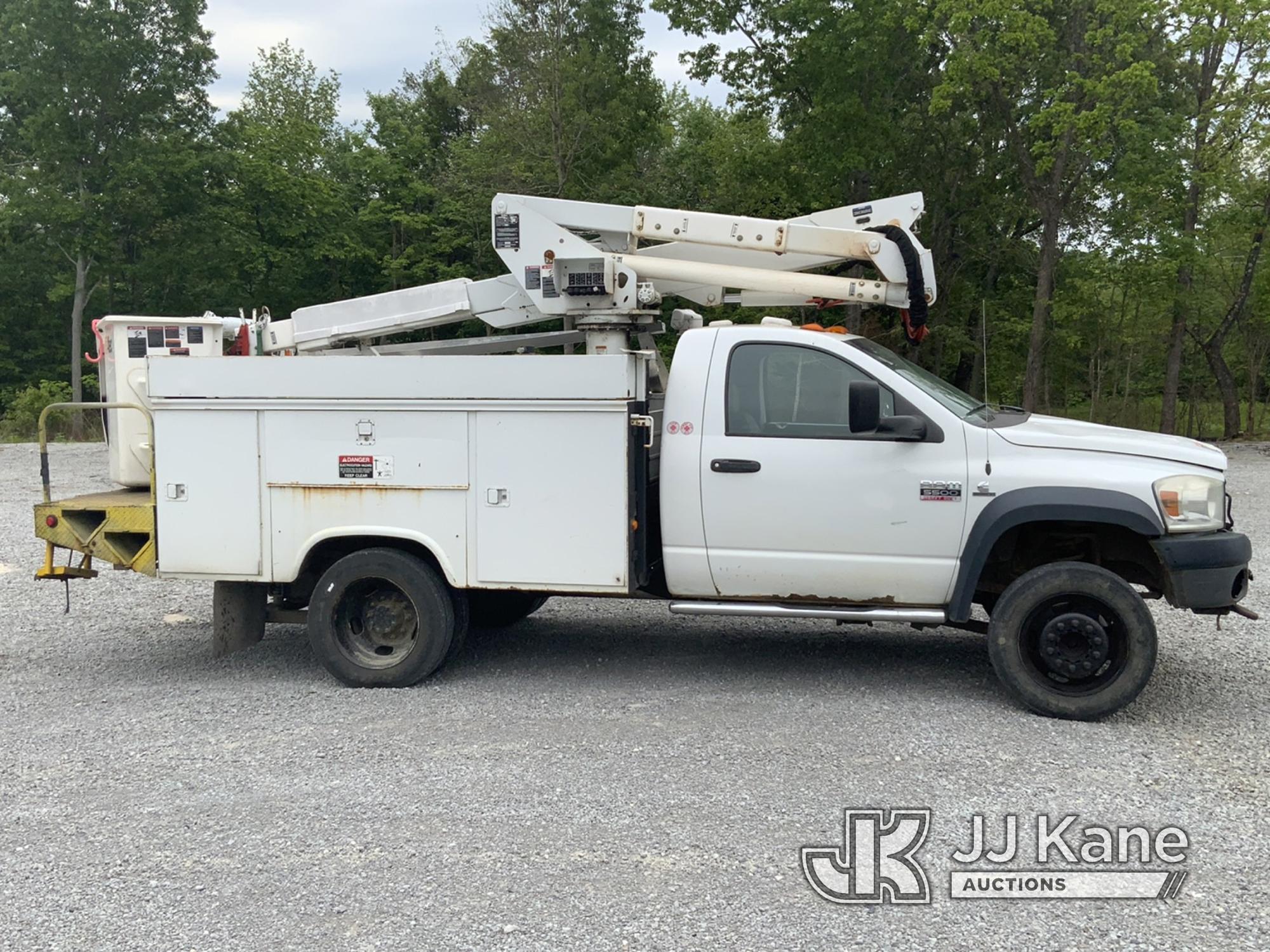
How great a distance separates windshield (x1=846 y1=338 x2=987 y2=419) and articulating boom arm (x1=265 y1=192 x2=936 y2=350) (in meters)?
0.29

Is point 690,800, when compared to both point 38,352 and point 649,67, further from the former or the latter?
point 38,352

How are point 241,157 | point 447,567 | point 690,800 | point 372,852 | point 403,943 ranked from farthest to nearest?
1. point 241,157
2. point 447,567
3. point 690,800
4. point 372,852
5. point 403,943

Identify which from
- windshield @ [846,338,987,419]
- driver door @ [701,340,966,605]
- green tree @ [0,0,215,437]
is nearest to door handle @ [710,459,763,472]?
driver door @ [701,340,966,605]

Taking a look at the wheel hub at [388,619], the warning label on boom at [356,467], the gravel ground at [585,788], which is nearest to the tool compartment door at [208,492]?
the warning label on boom at [356,467]

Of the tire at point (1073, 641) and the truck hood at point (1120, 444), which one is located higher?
the truck hood at point (1120, 444)

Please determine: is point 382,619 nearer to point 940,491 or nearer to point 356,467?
point 356,467

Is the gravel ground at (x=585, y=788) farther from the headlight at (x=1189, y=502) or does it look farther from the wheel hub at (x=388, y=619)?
the headlight at (x=1189, y=502)

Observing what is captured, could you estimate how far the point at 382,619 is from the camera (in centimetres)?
647

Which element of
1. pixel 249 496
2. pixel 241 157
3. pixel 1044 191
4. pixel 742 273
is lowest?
pixel 249 496

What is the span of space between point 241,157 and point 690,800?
31822 mm

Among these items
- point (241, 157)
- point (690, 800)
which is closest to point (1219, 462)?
point (690, 800)

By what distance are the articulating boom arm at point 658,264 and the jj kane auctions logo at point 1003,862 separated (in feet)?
10.4

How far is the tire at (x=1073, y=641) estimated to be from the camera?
552 cm

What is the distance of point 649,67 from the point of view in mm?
27062
